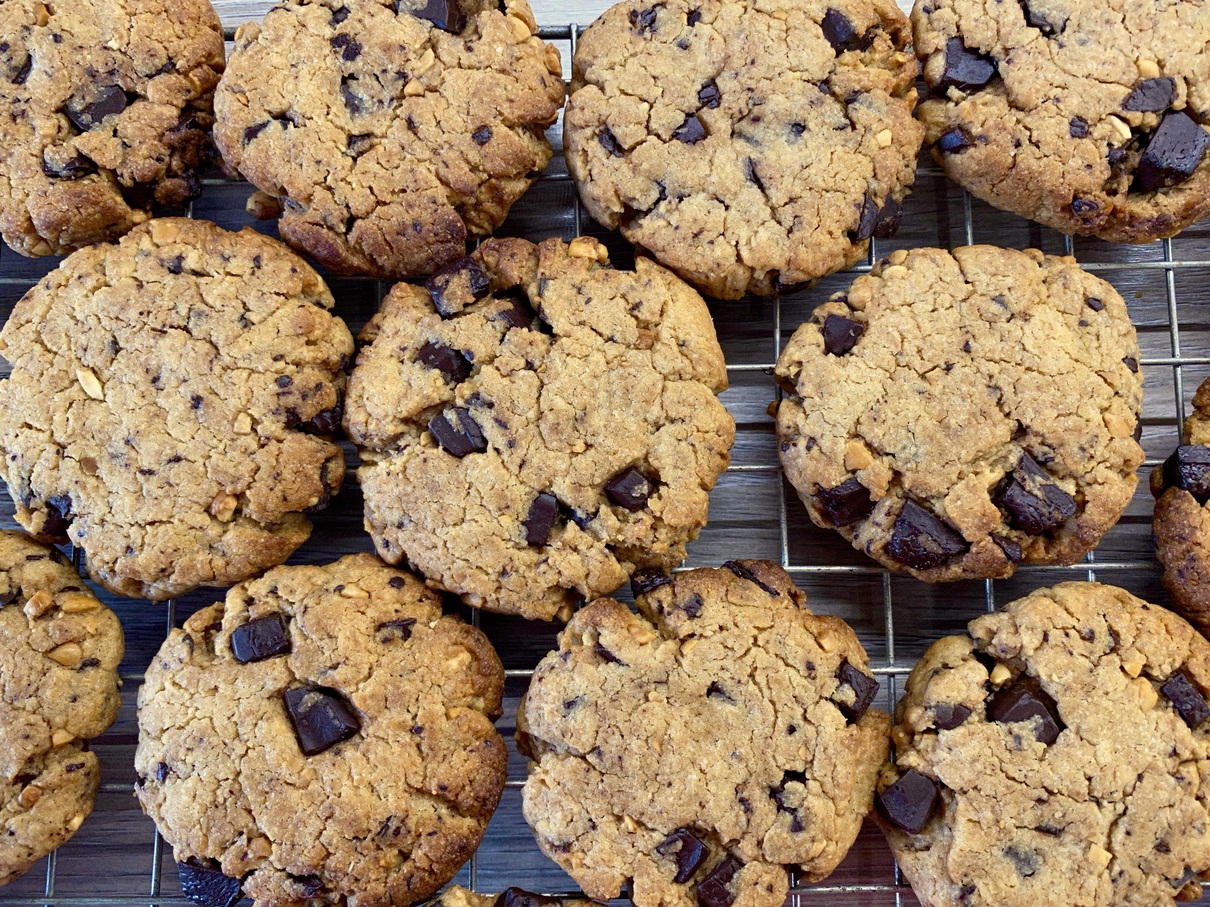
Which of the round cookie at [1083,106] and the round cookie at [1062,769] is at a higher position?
the round cookie at [1083,106]

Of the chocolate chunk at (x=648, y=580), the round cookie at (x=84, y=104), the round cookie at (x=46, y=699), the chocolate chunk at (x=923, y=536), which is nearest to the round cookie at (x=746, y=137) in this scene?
the chocolate chunk at (x=923, y=536)

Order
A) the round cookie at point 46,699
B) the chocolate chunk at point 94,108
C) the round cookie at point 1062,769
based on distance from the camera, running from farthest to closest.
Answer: the chocolate chunk at point 94,108 → the round cookie at point 46,699 → the round cookie at point 1062,769

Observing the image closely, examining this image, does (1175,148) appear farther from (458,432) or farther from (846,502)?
(458,432)

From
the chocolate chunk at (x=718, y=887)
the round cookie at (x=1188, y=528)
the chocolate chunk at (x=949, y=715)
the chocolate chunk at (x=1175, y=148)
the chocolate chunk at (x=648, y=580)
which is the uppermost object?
the chocolate chunk at (x=1175, y=148)

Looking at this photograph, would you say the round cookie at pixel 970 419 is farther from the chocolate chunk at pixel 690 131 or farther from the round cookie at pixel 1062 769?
the chocolate chunk at pixel 690 131

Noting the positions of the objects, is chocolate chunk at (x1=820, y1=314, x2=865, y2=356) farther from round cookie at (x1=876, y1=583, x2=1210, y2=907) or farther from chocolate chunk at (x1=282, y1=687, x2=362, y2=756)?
chocolate chunk at (x1=282, y1=687, x2=362, y2=756)

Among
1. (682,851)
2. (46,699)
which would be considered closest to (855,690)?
(682,851)
